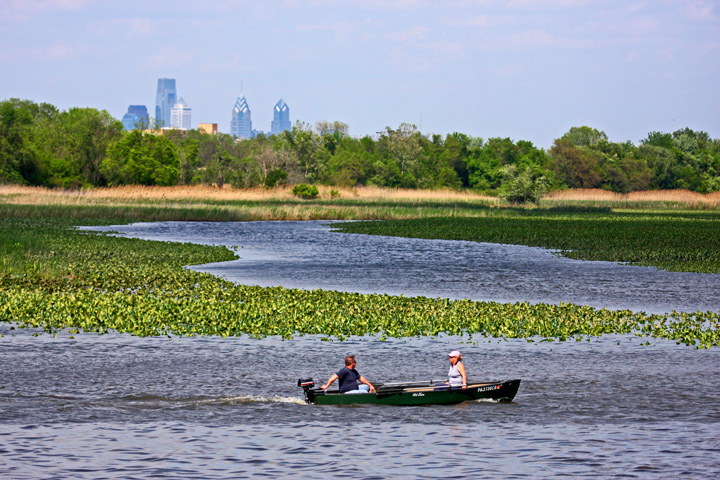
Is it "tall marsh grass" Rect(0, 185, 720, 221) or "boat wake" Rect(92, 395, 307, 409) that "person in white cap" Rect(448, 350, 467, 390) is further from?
"tall marsh grass" Rect(0, 185, 720, 221)

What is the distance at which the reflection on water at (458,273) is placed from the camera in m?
33.3

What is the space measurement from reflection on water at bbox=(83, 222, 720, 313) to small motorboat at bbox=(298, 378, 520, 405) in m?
13.9

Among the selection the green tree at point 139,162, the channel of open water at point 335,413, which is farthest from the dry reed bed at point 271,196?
the channel of open water at point 335,413

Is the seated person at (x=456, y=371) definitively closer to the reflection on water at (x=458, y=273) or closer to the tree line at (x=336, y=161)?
the reflection on water at (x=458, y=273)

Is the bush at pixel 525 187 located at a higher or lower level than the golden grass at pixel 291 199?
higher

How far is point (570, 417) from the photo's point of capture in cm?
1681

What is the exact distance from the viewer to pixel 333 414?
1708 centimetres

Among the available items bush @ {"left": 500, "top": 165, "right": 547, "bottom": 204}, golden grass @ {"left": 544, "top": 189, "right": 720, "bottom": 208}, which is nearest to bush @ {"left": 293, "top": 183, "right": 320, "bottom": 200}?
bush @ {"left": 500, "top": 165, "right": 547, "bottom": 204}

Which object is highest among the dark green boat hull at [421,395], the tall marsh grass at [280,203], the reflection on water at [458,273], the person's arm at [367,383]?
the tall marsh grass at [280,203]

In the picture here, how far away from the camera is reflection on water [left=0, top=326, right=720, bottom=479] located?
1387 centimetres

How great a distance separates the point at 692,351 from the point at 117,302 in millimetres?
17078

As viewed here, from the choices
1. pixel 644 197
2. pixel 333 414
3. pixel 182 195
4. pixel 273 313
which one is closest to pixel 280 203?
pixel 182 195

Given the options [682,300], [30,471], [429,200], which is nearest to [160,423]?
[30,471]

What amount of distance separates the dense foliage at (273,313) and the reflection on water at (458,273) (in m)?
3.39
